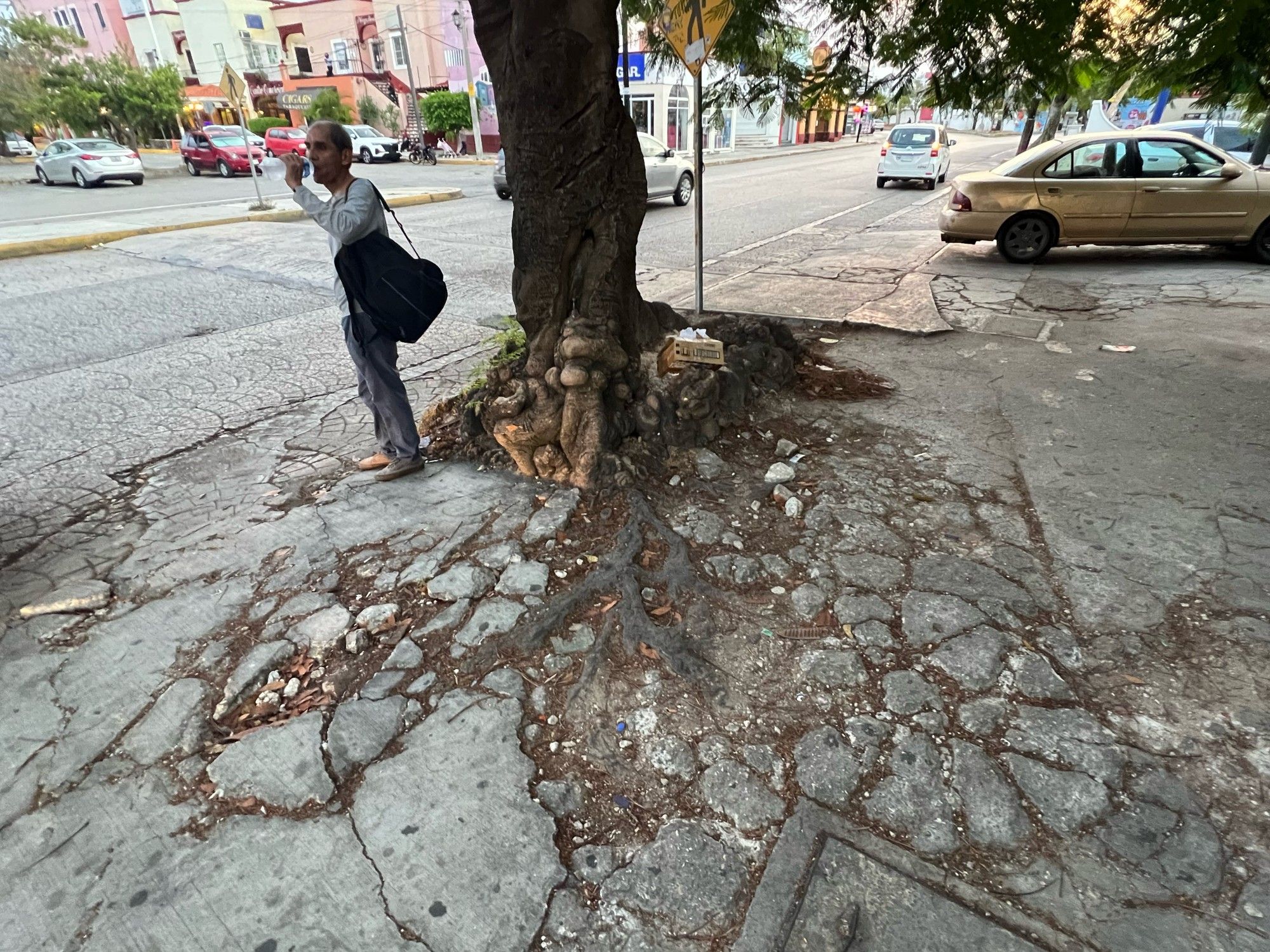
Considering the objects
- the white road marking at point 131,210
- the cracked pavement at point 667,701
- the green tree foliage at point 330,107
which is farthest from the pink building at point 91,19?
the cracked pavement at point 667,701

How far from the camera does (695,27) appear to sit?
4.95 metres

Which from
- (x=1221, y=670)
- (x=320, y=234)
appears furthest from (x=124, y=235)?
(x=1221, y=670)

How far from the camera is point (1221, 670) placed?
8.21ft

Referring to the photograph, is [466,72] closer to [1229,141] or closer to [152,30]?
[152,30]

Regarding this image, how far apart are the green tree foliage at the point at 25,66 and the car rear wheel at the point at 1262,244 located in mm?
38193

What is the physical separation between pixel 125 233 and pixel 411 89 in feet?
101

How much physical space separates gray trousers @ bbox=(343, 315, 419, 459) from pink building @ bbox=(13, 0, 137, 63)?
61426 millimetres

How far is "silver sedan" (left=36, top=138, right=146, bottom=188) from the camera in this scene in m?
20.9

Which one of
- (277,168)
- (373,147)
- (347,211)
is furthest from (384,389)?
(373,147)

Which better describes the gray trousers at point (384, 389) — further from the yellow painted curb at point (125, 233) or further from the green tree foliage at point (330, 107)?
the green tree foliage at point (330, 107)

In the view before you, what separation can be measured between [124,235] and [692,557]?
43.4 ft

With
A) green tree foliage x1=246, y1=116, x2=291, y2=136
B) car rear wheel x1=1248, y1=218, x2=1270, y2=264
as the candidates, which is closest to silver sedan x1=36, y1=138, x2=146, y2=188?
green tree foliage x1=246, y1=116, x2=291, y2=136

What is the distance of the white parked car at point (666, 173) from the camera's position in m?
14.3

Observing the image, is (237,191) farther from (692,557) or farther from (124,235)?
(692,557)
